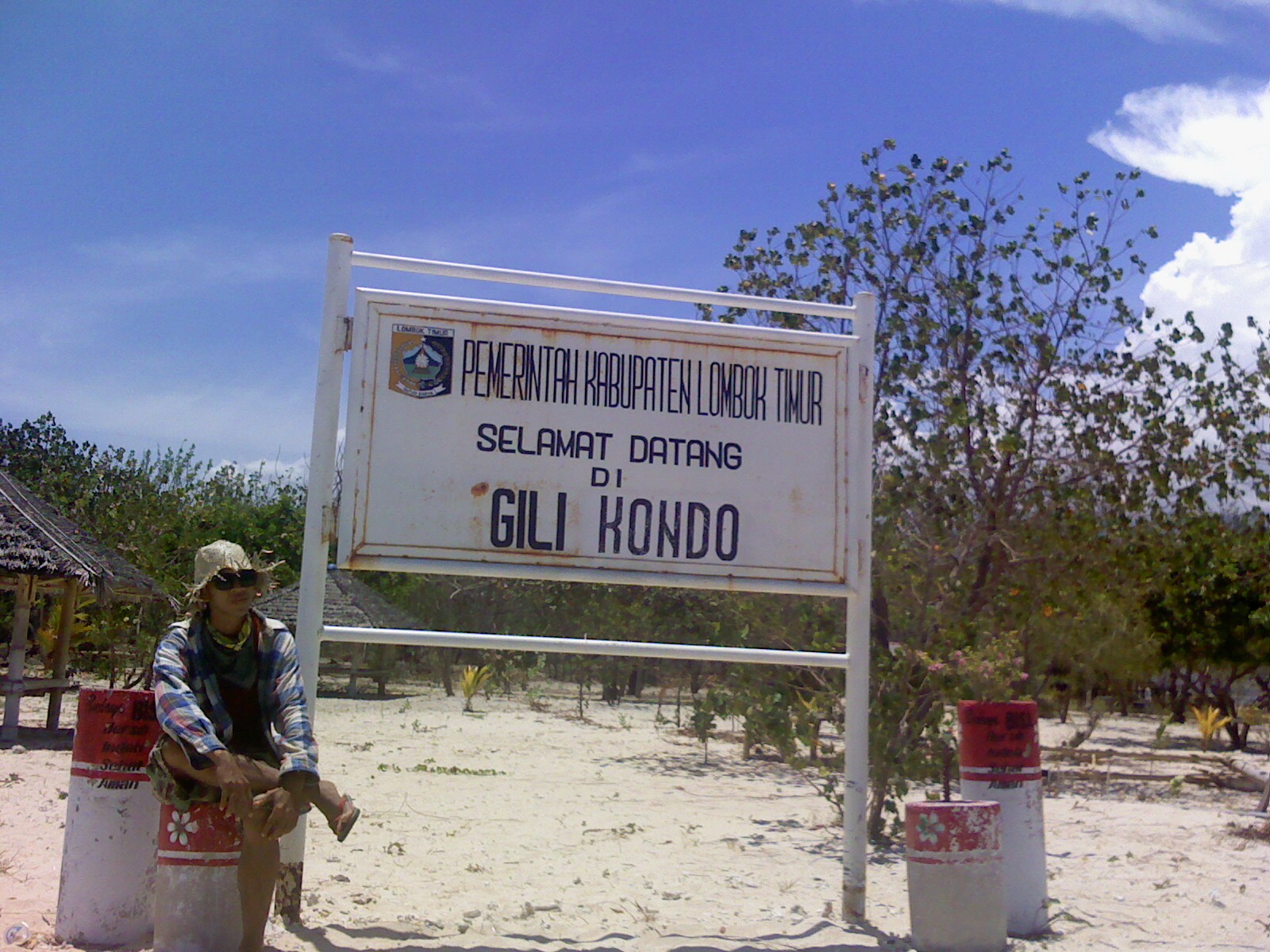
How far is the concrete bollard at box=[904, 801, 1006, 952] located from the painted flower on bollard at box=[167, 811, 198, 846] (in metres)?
2.93

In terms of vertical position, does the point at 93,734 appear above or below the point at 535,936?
above

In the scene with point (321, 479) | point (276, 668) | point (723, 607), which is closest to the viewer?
point (276, 668)

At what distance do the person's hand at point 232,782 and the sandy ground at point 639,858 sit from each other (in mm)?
1218

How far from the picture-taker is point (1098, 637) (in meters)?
17.2

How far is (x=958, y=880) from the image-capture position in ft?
15.6

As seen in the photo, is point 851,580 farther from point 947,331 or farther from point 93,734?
point 947,331

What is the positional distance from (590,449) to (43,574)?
889cm

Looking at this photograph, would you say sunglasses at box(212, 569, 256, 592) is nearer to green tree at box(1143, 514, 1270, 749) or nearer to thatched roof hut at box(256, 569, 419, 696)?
thatched roof hut at box(256, 569, 419, 696)

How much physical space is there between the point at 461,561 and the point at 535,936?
1.72 m

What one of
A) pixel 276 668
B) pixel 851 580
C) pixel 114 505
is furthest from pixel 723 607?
pixel 114 505

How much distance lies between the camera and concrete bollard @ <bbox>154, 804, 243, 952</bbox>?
394cm

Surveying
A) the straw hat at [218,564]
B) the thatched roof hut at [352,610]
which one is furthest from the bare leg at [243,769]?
the thatched roof hut at [352,610]

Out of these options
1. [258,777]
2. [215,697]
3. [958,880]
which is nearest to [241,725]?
[215,697]

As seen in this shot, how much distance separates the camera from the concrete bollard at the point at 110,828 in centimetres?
427
